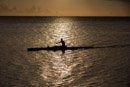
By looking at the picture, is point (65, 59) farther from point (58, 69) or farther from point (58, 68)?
point (58, 69)

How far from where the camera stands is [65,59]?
16.8 m

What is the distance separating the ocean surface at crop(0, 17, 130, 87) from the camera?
1345cm

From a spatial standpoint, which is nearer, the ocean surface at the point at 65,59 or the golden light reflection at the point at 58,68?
the ocean surface at the point at 65,59

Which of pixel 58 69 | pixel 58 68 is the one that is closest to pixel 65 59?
pixel 58 68

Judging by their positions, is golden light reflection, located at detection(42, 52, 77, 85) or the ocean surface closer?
the ocean surface

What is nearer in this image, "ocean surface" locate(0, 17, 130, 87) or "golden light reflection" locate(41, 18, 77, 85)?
"ocean surface" locate(0, 17, 130, 87)

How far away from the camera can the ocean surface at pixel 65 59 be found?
1345 cm

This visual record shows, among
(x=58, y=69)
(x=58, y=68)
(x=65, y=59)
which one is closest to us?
(x=58, y=69)

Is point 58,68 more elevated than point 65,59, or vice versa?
point 65,59

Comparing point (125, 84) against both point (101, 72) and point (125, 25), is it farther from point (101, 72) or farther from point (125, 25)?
point (125, 25)

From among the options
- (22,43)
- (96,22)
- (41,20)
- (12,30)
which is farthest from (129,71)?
(41,20)

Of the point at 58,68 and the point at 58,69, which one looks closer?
the point at 58,69

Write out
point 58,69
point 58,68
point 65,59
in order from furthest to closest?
point 65,59
point 58,68
point 58,69

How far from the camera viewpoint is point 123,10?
28.6 metres
